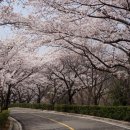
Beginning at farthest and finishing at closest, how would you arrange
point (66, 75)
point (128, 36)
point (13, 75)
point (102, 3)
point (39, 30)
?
point (66, 75) → point (13, 75) → point (128, 36) → point (39, 30) → point (102, 3)

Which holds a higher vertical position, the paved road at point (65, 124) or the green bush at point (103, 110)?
the green bush at point (103, 110)

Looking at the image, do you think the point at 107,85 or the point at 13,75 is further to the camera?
the point at 107,85

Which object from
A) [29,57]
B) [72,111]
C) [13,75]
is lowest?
[72,111]

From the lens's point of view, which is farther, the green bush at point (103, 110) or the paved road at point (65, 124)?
the green bush at point (103, 110)

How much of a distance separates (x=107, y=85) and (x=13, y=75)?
16884mm

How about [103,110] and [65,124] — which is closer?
[65,124]

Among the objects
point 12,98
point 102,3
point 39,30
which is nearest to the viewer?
point 102,3

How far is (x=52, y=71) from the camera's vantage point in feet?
163

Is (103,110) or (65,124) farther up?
(103,110)

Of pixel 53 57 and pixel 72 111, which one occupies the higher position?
pixel 53 57

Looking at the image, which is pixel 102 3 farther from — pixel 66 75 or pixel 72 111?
A: pixel 66 75

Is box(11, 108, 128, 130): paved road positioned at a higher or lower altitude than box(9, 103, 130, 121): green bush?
lower

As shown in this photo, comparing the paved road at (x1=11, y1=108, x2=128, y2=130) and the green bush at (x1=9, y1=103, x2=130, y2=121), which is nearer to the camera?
the paved road at (x1=11, y1=108, x2=128, y2=130)

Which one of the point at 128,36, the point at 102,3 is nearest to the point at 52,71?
the point at 128,36
